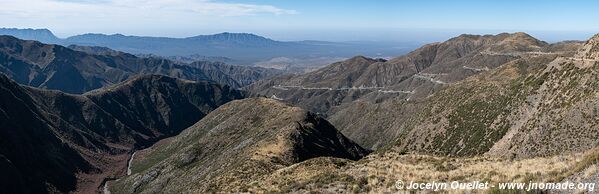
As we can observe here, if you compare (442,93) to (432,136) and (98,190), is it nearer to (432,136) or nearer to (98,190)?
(432,136)

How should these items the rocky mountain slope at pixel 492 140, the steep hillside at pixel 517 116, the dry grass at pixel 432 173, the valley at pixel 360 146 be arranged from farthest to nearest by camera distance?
the steep hillside at pixel 517 116 → the valley at pixel 360 146 → the rocky mountain slope at pixel 492 140 → the dry grass at pixel 432 173

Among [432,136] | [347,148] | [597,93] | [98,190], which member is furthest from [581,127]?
[98,190]

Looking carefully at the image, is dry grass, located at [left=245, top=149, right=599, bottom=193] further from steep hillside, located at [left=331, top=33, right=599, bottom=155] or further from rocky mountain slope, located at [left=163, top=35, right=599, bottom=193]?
steep hillside, located at [left=331, top=33, right=599, bottom=155]

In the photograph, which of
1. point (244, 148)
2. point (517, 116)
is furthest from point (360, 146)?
point (517, 116)

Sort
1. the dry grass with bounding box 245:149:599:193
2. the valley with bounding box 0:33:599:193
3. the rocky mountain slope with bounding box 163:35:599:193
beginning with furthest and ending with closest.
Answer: the valley with bounding box 0:33:599:193, the rocky mountain slope with bounding box 163:35:599:193, the dry grass with bounding box 245:149:599:193

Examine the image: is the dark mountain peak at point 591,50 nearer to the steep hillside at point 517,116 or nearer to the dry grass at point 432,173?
the steep hillside at point 517,116

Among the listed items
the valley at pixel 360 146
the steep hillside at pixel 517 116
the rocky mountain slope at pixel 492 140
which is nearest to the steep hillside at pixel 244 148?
the valley at pixel 360 146

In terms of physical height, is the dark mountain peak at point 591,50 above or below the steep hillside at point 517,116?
above

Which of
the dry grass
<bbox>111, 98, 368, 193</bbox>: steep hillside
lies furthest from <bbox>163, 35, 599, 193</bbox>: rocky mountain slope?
<bbox>111, 98, 368, 193</bbox>: steep hillside
